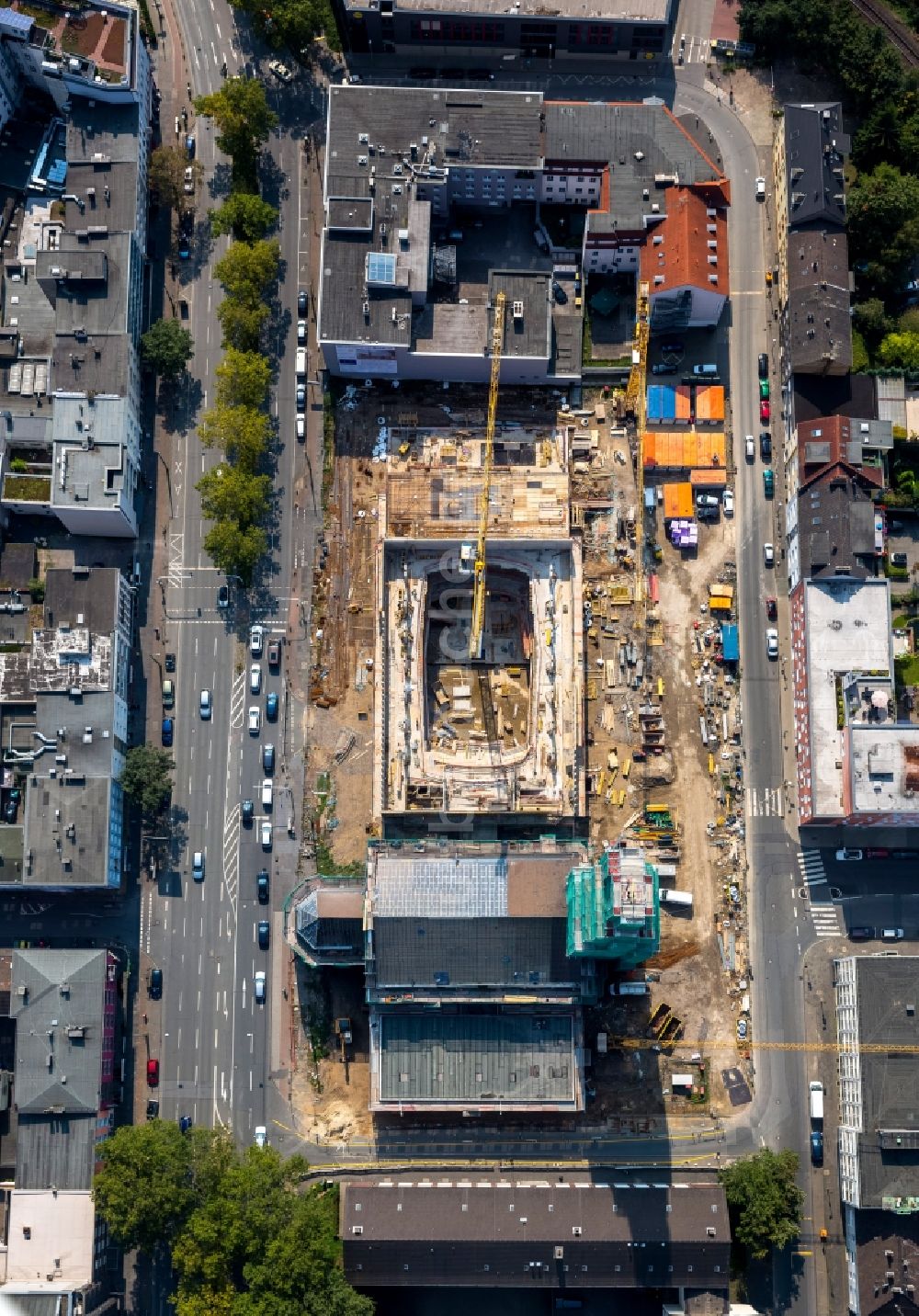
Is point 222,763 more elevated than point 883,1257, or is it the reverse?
point 222,763

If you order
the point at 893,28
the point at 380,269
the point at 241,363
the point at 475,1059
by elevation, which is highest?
the point at 893,28

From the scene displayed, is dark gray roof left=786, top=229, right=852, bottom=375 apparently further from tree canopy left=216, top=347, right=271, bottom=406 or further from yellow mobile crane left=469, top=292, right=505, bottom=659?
tree canopy left=216, top=347, right=271, bottom=406

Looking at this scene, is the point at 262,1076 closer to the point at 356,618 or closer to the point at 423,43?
the point at 356,618

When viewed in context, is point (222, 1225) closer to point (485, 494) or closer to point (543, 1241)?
point (543, 1241)

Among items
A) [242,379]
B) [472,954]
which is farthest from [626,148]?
[472,954]

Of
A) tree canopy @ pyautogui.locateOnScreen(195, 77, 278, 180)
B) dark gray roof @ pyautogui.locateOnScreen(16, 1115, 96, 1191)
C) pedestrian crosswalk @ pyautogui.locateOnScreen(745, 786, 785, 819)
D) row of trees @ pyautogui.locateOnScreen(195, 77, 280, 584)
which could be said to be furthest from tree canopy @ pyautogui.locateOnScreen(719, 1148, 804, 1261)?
tree canopy @ pyautogui.locateOnScreen(195, 77, 278, 180)

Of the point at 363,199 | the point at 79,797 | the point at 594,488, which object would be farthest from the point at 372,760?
the point at 363,199
